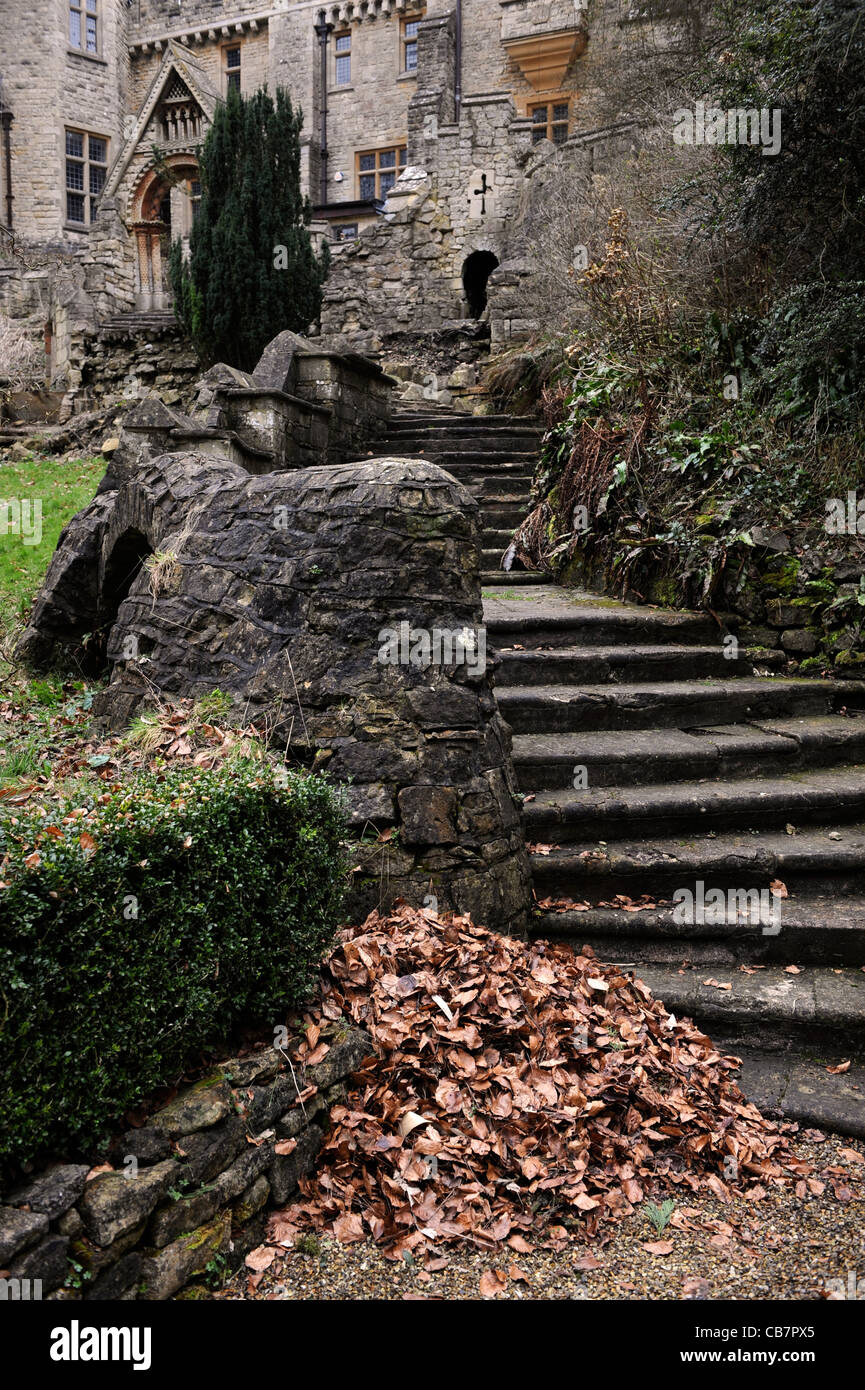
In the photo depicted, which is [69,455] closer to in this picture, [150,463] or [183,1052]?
[150,463]

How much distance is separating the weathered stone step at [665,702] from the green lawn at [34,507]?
4380 mm

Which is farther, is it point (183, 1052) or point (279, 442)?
point (279, 442)

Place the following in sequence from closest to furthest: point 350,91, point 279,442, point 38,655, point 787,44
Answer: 1. point 787,44
2. point 38,655
3. point 279,442
4. point 350,91

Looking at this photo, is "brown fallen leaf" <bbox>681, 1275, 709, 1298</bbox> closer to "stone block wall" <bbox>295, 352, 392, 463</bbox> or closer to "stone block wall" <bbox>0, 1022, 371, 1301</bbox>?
"stone block wall" <bbox>0, 1022, 371, 1301</bbox>

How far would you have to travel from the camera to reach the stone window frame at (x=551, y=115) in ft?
69.2

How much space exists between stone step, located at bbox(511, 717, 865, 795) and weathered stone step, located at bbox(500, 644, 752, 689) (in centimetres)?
49

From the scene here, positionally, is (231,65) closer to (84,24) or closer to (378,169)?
(84,24)

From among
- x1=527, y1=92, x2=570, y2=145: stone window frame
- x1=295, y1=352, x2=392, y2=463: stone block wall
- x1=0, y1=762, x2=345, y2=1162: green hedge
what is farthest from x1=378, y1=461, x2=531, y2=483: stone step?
x1=527, y1=92, x2=570, y2=145: stone window frame

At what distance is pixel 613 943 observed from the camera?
158 inches

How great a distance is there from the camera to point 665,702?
17.8 ft

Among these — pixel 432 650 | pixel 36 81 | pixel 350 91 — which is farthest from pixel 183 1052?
pixel 36 81

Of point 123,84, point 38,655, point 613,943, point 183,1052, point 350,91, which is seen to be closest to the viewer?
point 183,1052

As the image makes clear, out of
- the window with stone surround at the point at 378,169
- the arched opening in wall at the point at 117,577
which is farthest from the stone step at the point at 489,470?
the window with stone surround at the point at 378,169

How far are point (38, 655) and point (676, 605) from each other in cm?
469
